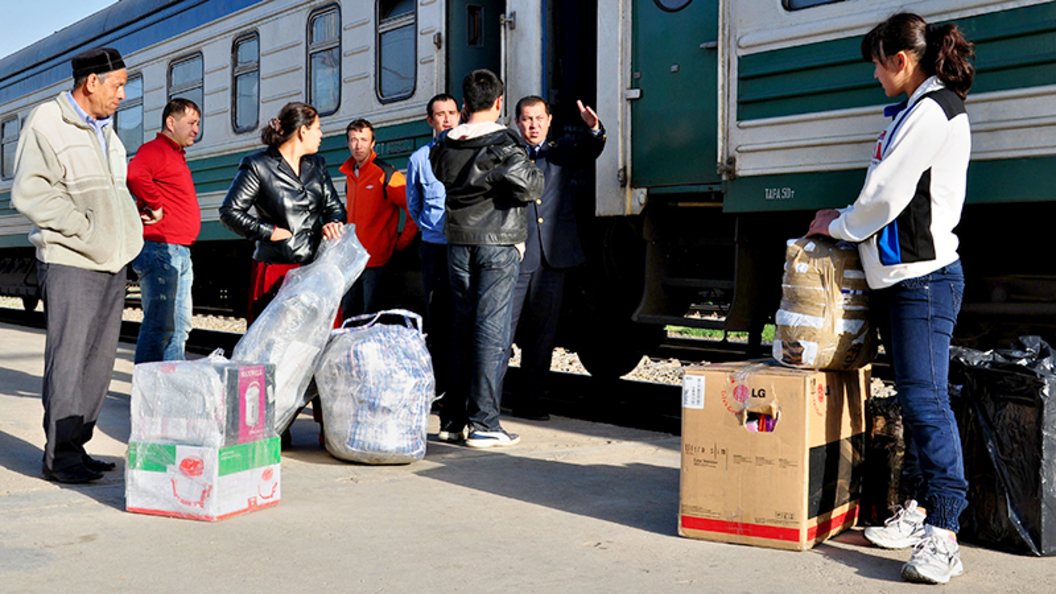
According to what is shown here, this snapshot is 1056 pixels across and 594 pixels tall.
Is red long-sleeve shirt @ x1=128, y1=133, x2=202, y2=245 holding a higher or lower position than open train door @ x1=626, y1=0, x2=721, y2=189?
lower

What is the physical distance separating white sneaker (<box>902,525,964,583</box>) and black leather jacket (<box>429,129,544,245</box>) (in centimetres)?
259

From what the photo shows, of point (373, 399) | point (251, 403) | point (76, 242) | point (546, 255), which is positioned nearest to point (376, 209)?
point (546, 255)

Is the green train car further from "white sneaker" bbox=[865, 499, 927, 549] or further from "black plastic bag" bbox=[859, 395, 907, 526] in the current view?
"white sneaker" bbox=[865, 499, 927, 549]

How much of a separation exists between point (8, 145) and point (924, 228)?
51.0 feet

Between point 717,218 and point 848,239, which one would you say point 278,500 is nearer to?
point 848,239

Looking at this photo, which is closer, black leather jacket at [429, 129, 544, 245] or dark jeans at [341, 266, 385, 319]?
black leather jacket at [429, 129, 544, 245]

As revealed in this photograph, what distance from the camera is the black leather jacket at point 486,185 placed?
5234 millimetres

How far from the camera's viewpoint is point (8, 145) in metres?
16.1

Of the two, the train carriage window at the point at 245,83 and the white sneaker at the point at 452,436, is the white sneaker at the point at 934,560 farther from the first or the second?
the train carriage window at the point at 245,83

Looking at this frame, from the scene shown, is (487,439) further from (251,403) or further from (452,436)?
(251,403)

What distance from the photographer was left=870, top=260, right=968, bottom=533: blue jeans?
131 inches

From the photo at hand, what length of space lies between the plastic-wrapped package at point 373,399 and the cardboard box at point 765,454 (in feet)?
5.10

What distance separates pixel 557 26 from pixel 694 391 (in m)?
4.01

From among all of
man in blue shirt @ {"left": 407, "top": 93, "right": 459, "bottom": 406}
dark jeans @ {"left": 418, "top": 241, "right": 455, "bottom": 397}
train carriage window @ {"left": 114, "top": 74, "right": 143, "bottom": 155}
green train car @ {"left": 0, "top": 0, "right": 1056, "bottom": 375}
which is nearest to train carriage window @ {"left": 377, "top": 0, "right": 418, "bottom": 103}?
green train car @ {"left": 0, "top": 0, "right": 1056, "bottom": 375}
